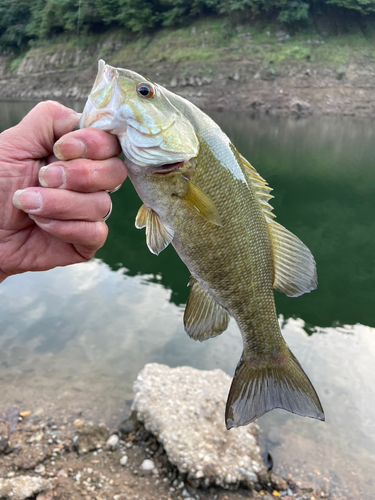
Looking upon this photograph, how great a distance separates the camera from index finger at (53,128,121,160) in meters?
2.07

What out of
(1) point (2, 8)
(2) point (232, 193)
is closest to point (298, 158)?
(2) point (232, 193)

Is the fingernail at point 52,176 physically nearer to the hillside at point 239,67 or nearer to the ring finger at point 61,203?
the ring finger at point 61,203

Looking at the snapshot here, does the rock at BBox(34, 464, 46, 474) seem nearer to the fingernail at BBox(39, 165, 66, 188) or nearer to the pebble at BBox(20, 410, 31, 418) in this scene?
the pebble at BBox(20, 410, 31, 418)

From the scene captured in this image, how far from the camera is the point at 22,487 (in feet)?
12.6

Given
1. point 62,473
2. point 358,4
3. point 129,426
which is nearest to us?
point 62,473

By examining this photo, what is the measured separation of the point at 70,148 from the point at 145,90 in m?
0.51

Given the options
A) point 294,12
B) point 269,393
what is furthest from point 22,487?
point 294,12

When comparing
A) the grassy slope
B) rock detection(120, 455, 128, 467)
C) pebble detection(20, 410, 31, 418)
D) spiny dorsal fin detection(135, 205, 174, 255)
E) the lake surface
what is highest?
spiny dorsal fin detection(135, 205, 174, 255)

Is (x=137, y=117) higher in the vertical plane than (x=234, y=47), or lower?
higher

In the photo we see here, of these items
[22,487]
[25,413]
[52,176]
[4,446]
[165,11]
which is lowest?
[165,11]

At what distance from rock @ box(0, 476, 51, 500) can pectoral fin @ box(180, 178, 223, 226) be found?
11.1ft

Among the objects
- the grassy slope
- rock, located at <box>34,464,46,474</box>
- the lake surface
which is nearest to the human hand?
rock, located at <box>34,464,46,474</box>

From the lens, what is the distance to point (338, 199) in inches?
696

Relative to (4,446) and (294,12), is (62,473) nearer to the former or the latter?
(4,446)
